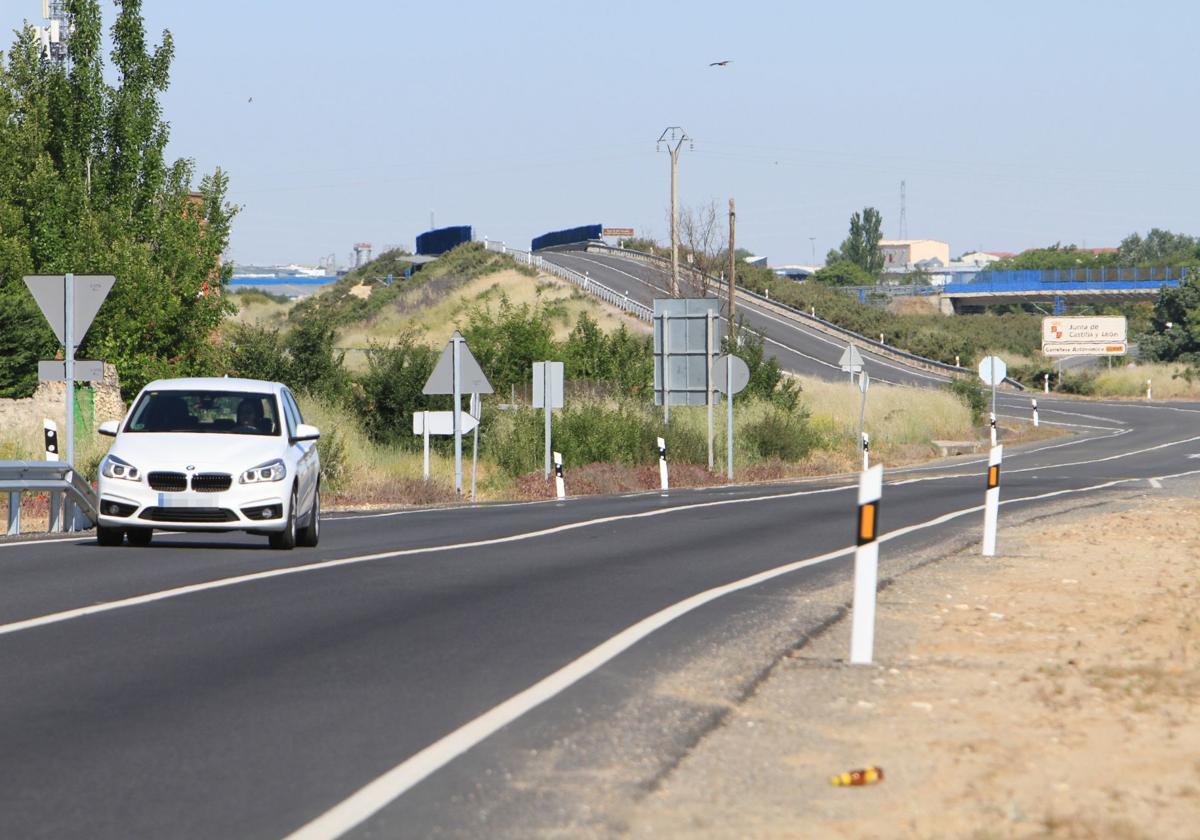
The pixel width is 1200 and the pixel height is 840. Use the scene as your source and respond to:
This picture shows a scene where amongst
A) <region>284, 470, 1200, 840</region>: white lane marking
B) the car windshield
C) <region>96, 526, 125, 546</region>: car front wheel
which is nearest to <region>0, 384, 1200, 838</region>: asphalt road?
<region>284, 470, 1200, 840</region>: white lane marking

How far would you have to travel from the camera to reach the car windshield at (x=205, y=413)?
17.2 m

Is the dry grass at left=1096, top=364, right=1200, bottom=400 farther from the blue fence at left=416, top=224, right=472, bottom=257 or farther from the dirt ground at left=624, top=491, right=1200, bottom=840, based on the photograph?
the dirt ground at left=624, top=491, right=1200, bottom=840

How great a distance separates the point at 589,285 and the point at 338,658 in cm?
9256

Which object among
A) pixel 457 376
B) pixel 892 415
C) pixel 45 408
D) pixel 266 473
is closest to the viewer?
pixel 266 473

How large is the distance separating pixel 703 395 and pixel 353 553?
24.7 meters

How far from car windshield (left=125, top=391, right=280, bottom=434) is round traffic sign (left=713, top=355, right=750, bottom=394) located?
73.6 feet

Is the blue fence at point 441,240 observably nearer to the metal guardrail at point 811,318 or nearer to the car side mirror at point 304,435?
the metal guardrail at point 811,318

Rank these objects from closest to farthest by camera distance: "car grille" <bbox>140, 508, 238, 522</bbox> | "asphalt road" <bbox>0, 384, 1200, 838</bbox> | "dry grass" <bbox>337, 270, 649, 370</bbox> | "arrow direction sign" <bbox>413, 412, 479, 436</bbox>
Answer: "asphalt road" <bbox>0, 384, 1200, 838</bbox>, "car grille" <bbox>140, 508, 238, 522</bbox>, "arrow direction sign" <bbox>413, 412, 479, 436</bbox>, "dry grass" <bbox>337, 270, 649, 370</bbox>

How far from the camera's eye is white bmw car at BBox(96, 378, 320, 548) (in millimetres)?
16141

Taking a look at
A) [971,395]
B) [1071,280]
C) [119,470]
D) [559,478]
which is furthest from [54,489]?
[1071,280]

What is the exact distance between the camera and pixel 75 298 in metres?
20.4

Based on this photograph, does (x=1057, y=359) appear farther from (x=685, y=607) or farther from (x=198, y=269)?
(x=685, y=607)

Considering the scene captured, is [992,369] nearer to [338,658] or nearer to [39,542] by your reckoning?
[39,542]

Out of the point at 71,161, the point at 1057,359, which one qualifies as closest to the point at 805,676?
the point at 71,161
